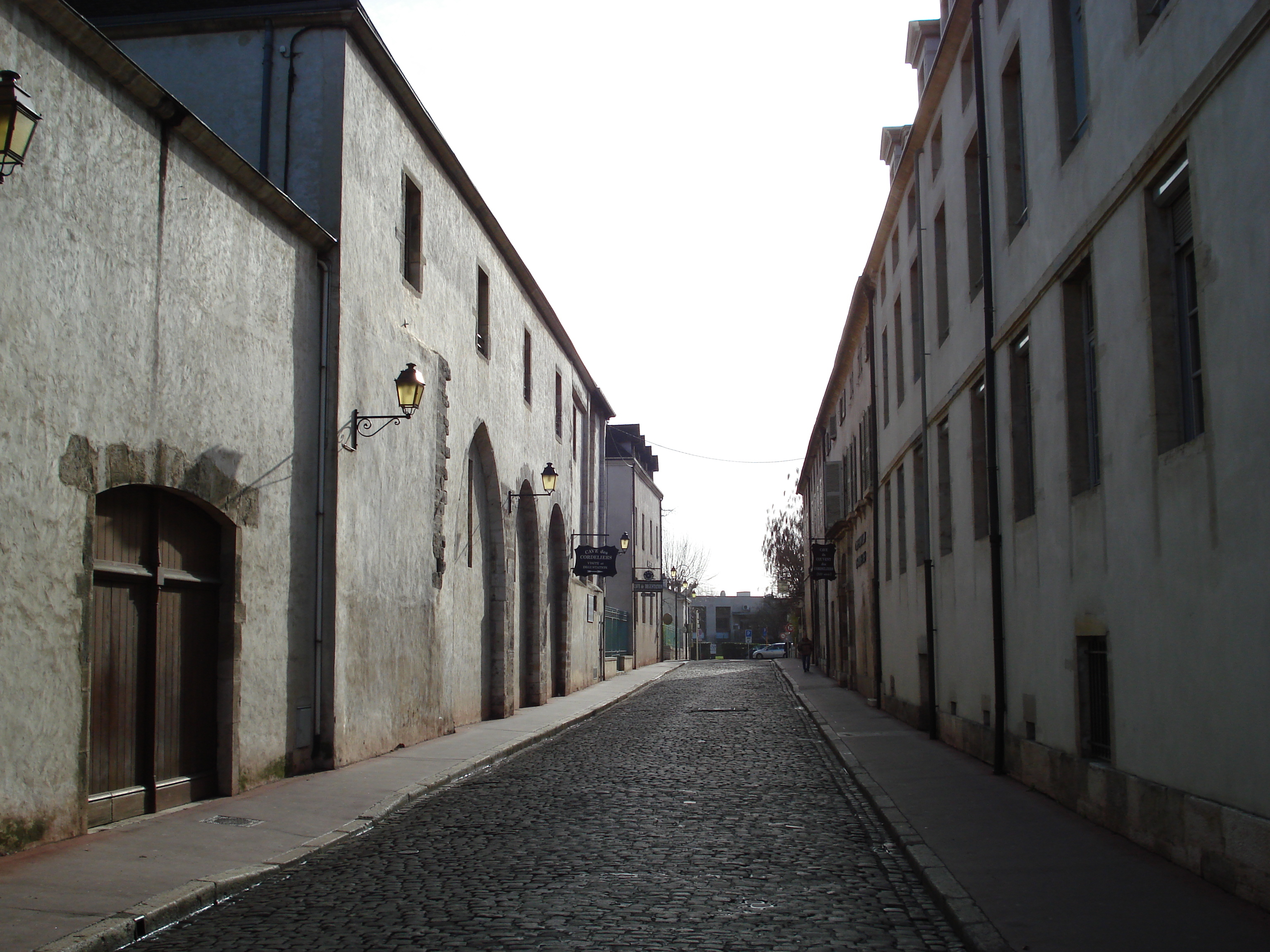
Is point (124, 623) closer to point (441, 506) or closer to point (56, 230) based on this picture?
point (56, 230)

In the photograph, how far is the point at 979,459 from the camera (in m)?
13.9

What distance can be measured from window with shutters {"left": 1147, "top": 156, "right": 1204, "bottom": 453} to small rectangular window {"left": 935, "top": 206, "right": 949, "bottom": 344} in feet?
28.6

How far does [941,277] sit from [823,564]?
1740cm

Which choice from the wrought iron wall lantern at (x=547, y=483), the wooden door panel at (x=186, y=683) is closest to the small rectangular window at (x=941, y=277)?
the wrought iron wall lantern at (x=547, y=483)

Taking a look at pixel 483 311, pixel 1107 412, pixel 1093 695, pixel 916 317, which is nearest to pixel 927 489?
pixel 916 317

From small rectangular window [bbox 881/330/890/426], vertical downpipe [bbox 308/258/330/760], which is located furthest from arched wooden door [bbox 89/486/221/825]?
small rectangular window [bbox 881/330/890/426]

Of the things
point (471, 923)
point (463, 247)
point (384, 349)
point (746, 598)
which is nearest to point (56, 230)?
point (471, 923)

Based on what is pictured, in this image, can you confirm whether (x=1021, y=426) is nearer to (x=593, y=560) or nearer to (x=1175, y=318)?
(x=1175, y=318)

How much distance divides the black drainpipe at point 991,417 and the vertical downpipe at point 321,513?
699cm

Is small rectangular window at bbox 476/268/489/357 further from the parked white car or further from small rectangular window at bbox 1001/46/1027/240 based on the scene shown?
the parked white car

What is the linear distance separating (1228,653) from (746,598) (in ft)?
428

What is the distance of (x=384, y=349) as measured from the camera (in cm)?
1477

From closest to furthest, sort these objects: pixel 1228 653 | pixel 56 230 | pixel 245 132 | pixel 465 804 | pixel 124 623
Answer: pixel 1228 653 → pixel 56 230 → pixel 124 623 → pixel 465 804 → pixel 245 132

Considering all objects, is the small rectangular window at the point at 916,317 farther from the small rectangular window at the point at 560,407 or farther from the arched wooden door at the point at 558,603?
the small rectangular window at the point at 560,407
